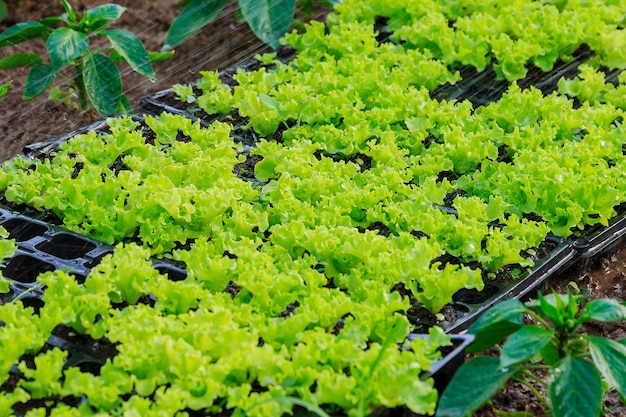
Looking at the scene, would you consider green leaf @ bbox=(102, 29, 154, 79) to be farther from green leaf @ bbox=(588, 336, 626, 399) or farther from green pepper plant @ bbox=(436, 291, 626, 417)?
green leaf @ bbox=(588, 336, 626, 399)

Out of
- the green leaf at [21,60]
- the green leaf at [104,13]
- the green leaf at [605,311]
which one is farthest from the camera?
the green leaf at [21,60]

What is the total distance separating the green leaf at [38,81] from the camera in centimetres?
458

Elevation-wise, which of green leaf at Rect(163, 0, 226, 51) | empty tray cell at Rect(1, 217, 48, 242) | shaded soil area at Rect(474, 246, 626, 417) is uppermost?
green leaf at Rect(163, 0, 226, 51)

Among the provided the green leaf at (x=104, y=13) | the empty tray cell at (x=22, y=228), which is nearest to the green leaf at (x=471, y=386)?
the empty tray cell at (x=22, y=228)

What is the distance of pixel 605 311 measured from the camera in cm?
271

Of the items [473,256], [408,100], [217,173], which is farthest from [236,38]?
[473,256]

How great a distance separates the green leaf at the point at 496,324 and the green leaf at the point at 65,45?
8.12ft

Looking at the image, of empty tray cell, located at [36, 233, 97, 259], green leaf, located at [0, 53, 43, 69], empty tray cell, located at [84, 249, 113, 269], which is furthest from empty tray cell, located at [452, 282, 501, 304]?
green leaf, located at [0, 53, 43, 69]

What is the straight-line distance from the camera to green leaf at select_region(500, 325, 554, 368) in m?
2.58

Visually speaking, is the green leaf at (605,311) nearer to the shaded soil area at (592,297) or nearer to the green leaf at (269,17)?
the shaded soil area at (592,297)

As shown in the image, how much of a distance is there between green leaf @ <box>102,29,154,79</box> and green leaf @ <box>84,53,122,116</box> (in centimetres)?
14

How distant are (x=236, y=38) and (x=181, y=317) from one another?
4.07 metres

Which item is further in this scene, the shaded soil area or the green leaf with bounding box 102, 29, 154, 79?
the green leaf with bounding box 102, 29, 154, 79

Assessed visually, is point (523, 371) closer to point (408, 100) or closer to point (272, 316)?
point (272, 316)
